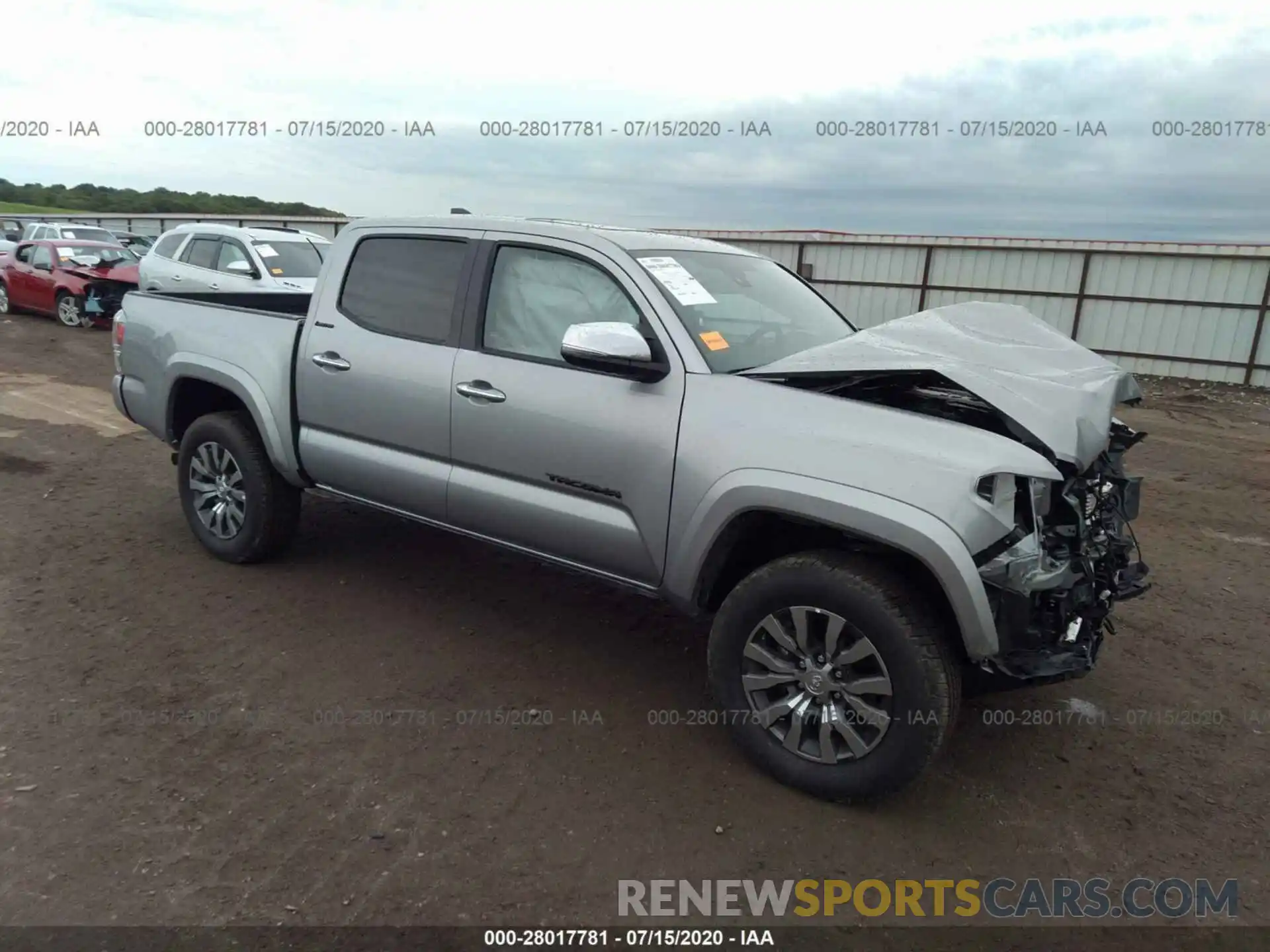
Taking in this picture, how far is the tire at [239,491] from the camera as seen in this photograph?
462 centimetres

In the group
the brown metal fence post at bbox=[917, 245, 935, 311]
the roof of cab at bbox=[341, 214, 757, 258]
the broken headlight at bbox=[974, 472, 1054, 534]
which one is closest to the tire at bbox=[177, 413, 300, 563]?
the roof of cab at bbox=[341, 214, 757, 258]

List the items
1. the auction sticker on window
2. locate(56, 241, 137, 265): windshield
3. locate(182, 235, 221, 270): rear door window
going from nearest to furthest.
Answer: the auction sticker on window
locate(182, 235, 221, 270): rear door window
locate(56, 241, 137, 265): windshield

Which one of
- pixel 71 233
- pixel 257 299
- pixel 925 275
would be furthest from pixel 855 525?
pixel 71 233

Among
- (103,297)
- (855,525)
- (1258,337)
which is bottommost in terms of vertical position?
(103,297)

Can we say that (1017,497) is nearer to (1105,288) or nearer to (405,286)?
(405,286)

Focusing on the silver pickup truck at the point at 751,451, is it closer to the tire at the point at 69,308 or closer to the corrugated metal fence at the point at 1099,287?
the corrugated metal fence at the point at 1099,287

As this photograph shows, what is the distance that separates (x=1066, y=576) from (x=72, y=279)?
53.7ft

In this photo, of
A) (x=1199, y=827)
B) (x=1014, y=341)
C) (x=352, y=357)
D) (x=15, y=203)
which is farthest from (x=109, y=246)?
(x=15, y=203)

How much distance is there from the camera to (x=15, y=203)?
172ft

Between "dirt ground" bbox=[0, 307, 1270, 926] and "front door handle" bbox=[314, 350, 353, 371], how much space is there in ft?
4.03

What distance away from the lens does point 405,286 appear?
4.13m

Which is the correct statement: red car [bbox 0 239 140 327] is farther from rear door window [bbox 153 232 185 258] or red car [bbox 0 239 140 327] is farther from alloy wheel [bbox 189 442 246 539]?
alloy wheel [bbox 189 442 246 539]

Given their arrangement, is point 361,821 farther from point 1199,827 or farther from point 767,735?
point 1199,827

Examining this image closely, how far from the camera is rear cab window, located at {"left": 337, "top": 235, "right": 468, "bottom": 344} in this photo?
396 cm
